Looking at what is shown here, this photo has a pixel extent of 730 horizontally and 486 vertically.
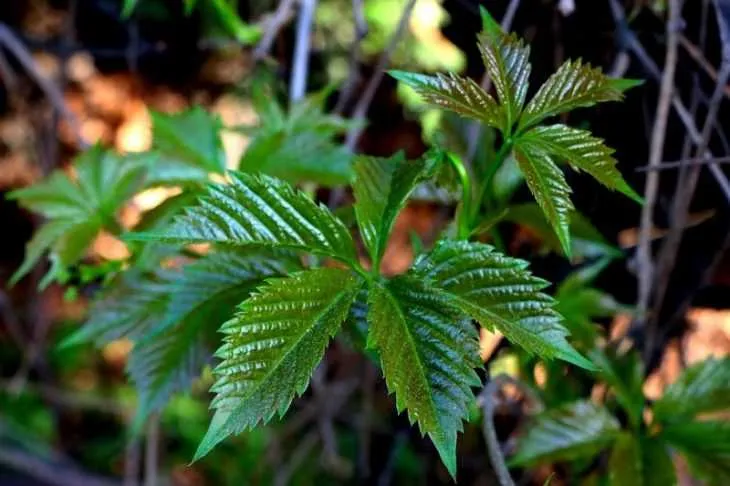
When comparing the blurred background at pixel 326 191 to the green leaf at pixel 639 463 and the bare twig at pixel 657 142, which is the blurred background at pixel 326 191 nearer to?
the bare twig at pixel 657 142

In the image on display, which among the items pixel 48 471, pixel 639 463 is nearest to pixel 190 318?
pixel 639 463

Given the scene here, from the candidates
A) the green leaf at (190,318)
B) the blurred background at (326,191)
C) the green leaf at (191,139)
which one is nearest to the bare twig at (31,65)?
the blurred background at (326,191)

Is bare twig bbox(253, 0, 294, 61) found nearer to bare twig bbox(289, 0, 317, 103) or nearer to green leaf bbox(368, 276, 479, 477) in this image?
→ bare twig bbox(289, 0, 317, 103)

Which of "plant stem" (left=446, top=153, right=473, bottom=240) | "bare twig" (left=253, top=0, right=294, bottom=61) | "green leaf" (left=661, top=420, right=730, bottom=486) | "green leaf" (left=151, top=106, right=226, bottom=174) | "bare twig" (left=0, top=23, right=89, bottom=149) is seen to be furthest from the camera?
"bare twig" (left=0, top=23, right=89, bottom=149)

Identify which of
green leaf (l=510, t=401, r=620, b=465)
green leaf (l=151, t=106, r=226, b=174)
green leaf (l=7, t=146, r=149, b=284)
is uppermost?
green leaf (l=151, t=106, r=226, b=174)

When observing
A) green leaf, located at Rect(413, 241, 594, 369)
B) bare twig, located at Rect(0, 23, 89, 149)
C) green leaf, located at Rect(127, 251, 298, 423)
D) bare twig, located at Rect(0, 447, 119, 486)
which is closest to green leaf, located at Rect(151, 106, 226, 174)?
green leaf, located at Rect(127, 251, 298, 423)

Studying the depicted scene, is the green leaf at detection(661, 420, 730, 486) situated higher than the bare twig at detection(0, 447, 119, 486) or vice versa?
the bare twig at detection(0, 447, 119, 486)
